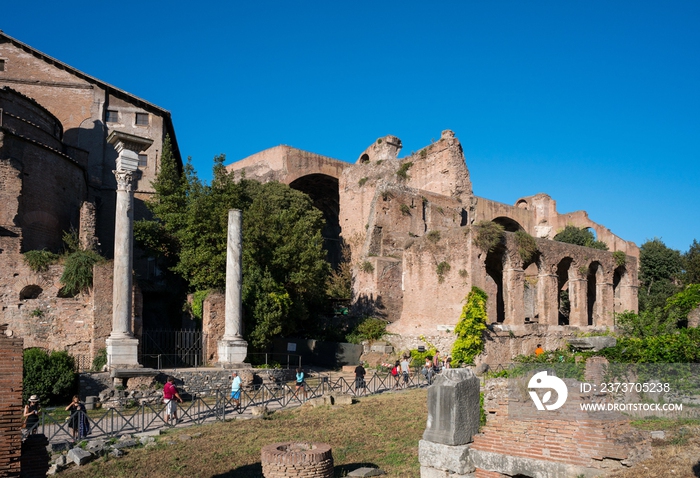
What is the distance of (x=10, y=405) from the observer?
639 centimetres

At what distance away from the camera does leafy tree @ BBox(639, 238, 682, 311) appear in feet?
121

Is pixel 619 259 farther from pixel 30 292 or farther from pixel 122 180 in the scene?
pixel 30 292

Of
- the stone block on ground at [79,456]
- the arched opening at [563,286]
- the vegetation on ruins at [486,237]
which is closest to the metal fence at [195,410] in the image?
the stone block on ground at [79,456]

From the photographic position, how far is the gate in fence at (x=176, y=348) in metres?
19.7

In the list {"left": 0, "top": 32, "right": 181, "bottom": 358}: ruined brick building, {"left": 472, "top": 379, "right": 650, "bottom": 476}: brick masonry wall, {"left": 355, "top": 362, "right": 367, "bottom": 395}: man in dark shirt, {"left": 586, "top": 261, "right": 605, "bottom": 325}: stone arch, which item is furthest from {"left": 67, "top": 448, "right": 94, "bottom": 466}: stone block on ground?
{"left": 586, "top": 261, "right": 605, "bottom": 325}: stone arch

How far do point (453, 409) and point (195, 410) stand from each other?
950 centimetres

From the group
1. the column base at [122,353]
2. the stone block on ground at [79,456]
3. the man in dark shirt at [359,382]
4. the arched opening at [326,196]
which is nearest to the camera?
the stone block on ground at [79,456]

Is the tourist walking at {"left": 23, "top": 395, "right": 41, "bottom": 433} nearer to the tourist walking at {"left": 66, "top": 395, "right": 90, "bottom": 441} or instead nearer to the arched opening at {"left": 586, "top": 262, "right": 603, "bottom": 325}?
the tourist walking at {"left": 66, "top": 395, "right": 90, "bottom": 441}

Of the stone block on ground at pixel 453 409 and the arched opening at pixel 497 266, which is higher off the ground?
the arched opening at pixel 497 266

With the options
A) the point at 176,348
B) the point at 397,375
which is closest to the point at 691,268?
the point at 397,375

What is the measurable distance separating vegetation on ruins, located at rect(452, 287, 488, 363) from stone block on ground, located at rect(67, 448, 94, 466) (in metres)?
14.8

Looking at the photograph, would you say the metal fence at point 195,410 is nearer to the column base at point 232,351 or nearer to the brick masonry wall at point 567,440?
the column base at point 232,351

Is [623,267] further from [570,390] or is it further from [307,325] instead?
[570,390]

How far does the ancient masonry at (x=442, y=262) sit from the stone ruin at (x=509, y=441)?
1502 cm
